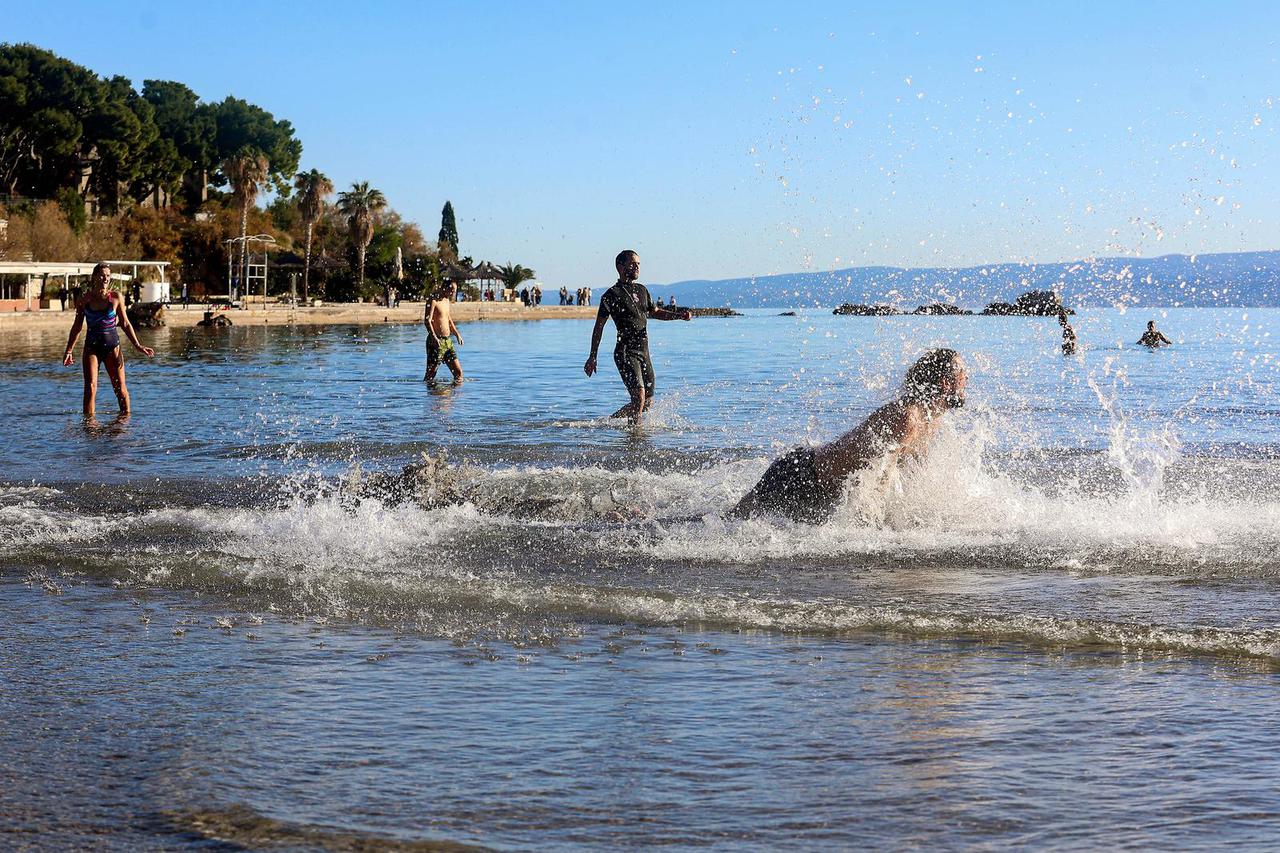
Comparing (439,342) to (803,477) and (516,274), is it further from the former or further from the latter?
(516,274)

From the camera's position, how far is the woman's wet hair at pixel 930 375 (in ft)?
24.0

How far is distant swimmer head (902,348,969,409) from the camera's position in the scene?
24.0 ft

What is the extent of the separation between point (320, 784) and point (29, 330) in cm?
4770

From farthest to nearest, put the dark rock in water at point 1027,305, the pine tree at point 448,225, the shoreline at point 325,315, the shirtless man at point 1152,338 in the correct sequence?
the pine tree at point 448,225 → the shoreline at point 325,315 → the shirtless man at point 1152,338 → the dark rock in water at point 1027,305

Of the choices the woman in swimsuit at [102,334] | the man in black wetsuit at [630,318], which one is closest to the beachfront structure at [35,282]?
the woman in swimsuit at [102,334]

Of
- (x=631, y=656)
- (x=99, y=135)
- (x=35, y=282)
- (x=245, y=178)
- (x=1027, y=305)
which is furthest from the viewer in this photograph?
(x=245, y=178)

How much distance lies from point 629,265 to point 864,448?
285 inches

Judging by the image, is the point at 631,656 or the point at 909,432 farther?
the point at 909,432

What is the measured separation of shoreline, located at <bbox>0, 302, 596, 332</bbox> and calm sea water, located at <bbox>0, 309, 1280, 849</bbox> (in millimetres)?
45194

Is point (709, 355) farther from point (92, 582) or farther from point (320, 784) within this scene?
point (320, 784)

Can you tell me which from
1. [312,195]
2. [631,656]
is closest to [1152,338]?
[631,656]

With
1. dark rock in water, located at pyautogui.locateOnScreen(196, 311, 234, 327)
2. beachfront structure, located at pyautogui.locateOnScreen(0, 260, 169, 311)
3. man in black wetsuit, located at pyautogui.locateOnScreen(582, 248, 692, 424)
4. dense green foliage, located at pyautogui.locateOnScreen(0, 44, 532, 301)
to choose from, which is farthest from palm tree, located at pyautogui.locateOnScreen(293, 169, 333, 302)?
man in black wetsuit, located at pyautogui.locateOnScreen(582, 248, 692, 424)

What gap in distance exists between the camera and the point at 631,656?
5.07 metres

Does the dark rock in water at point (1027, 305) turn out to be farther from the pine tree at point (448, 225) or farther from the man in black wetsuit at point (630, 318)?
the pine tree at point (448, 225)
